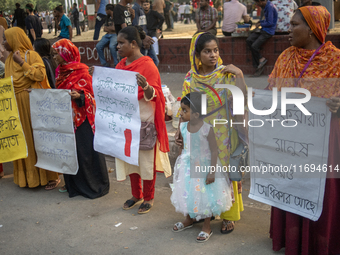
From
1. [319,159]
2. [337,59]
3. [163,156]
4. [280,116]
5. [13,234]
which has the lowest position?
[13,234]

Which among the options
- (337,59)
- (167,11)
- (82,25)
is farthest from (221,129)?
(82,25)

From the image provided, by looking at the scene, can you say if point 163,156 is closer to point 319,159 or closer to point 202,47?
point 202,47

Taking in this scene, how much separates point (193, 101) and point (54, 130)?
224 centimetres

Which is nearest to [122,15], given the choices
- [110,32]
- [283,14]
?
[110,32]

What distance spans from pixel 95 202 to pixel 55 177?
0.94 meters

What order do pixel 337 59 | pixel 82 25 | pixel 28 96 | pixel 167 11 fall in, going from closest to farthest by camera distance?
1. pixel 337 59
2. pixel 28 96
3. pixel 167 11
4. pixel 82 25

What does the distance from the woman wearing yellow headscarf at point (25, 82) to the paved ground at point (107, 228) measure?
8.5 inches

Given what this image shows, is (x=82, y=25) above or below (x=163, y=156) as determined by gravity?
above

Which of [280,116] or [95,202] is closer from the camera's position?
[280,116]

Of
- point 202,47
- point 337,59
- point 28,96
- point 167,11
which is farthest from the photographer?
point 167,11

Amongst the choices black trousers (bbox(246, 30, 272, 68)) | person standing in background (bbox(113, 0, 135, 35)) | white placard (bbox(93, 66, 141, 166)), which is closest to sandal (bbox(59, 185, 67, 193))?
white placard (bbox(93, 66, 141, 166))

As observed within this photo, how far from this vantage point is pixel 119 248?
3521mm

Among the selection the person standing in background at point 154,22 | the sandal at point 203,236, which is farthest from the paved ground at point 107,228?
the person standing in background at point 154,22

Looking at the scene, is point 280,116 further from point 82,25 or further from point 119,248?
point 82,25
